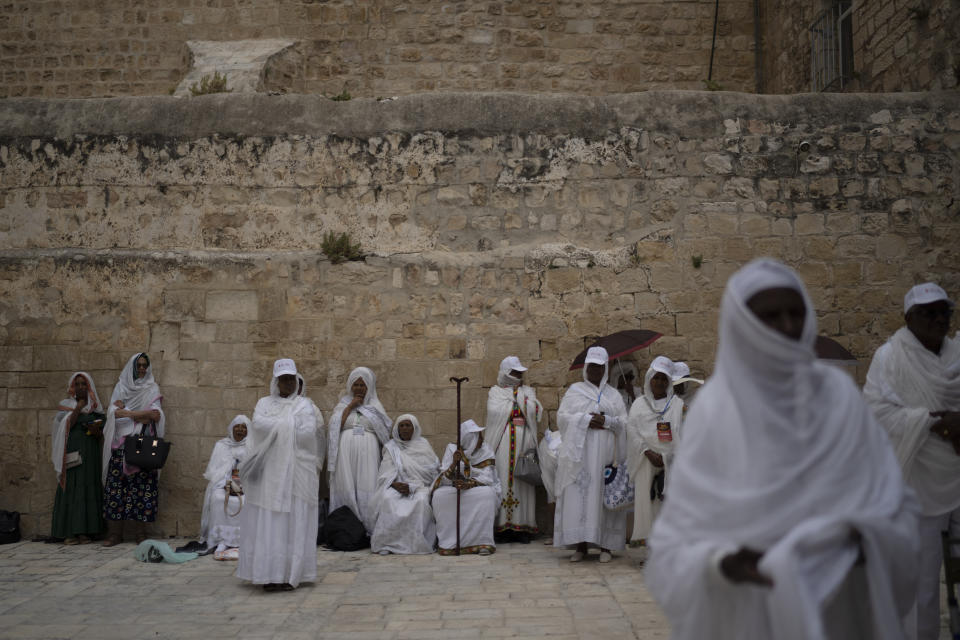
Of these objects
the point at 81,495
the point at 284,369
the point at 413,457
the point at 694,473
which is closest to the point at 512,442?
the point at 413,457

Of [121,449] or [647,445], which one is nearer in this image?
[647,445]

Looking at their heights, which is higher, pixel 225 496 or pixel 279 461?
pixel 279 461

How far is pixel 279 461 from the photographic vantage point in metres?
6.23

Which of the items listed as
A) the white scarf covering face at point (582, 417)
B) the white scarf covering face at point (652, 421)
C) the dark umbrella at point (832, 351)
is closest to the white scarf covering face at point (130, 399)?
the white scarf covering face at point (582, 417)

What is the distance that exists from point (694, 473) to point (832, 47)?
31.2 feet

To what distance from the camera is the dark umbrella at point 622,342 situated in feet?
25.7

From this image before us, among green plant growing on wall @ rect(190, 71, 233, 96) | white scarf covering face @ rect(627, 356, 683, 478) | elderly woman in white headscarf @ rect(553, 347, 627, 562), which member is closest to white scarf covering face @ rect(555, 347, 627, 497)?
elderly woman in white headscarf @ rect(553, 347, 627, 562)

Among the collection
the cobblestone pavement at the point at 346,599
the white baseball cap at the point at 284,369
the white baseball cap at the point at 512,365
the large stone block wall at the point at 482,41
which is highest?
the large stone block wall at the point at 482,41

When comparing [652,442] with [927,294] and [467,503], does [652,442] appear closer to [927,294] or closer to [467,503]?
[467,503]

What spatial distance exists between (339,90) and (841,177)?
22.7 feet

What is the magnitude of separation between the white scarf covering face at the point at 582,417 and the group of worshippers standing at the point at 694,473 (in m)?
0.02

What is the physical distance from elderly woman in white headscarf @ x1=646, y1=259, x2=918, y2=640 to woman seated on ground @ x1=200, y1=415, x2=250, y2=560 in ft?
18.8

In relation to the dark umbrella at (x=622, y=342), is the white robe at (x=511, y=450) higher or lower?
lower

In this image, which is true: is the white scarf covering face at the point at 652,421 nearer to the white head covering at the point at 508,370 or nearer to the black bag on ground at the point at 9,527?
the white head covering at the point at 508,370
